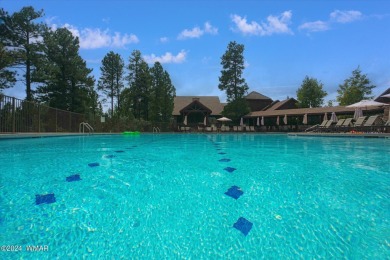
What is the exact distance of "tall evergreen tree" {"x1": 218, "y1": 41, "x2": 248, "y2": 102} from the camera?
118ft

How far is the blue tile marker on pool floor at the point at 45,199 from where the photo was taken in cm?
313

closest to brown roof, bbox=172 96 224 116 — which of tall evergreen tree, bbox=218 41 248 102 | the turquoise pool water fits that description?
tall evergreen tree, bbox=218 41 248 102

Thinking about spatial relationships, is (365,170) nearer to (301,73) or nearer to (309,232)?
(309,232)

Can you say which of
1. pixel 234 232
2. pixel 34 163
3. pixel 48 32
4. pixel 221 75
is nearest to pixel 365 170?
pixel 234 232

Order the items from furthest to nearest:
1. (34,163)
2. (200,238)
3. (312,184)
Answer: (34,163) → (312,184) → (200,238)

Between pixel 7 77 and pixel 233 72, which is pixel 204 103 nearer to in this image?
pixel 233 72

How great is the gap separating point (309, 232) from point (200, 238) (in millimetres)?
990

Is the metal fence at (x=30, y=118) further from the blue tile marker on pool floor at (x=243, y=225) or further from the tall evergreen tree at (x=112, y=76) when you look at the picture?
the blue tile marker on pool floor at (x=243, y=225)

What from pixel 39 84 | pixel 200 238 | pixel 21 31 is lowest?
pixel 200 238

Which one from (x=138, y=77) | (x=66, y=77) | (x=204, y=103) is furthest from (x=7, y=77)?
(x=204, y=103)

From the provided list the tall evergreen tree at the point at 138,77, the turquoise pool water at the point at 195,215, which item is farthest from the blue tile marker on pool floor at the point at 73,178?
the tall evergreen tree at the point at 138,77

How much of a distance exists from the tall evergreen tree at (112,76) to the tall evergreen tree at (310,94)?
95.8 ft

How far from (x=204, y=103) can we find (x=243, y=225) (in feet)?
135

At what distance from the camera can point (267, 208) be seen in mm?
2988
